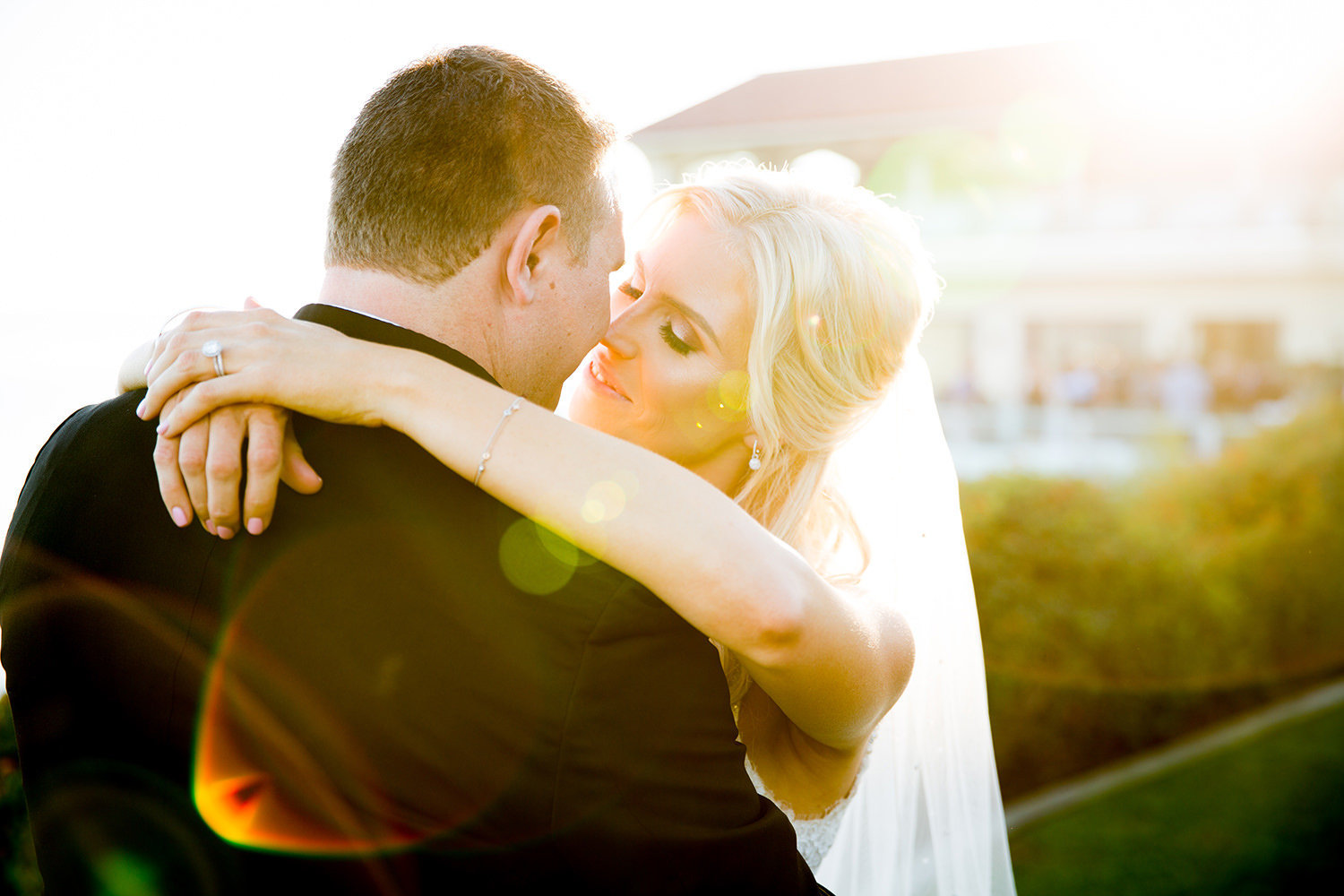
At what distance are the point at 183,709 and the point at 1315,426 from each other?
11485mm

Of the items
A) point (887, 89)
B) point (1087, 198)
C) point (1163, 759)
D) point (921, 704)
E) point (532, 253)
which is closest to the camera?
point (532, 253)

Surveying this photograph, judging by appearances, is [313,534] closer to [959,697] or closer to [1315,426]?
[959,697]

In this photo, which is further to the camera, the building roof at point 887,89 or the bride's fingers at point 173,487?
the building roof at point 887,89

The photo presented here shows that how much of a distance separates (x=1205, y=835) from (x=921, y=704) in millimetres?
3327

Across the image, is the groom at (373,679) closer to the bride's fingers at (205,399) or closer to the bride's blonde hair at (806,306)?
the bride's fingers at (205,399)

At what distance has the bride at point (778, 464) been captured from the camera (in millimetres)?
1773

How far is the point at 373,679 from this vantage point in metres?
1.60

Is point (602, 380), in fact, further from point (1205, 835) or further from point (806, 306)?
point (1205, 835)

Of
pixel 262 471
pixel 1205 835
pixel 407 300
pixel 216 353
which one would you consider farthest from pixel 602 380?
pixel 1205 835

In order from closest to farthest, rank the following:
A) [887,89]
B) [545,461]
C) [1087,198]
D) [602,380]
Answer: [545,461] < [602,380] < [1087,198] < [887,89]

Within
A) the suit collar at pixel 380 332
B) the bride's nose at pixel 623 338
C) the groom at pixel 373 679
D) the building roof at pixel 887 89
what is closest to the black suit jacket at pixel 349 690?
the groom at pixel 373 679

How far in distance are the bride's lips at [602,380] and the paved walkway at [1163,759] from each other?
4046 millimetres

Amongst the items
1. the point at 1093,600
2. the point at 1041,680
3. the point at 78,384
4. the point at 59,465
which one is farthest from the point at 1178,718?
the point at 78,384

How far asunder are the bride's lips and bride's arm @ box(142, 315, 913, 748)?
1455mm
